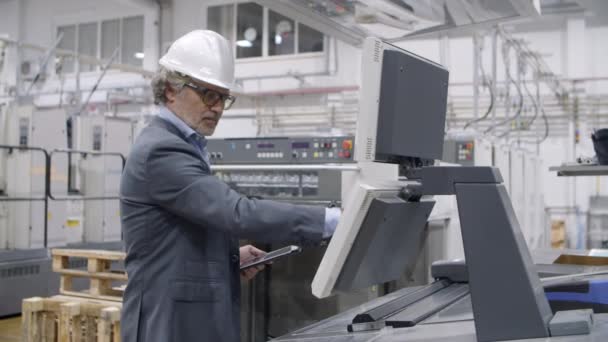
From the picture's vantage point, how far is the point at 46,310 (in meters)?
3.66

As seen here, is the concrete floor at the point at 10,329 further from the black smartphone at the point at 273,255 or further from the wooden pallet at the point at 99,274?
the black smartphone at the point at 273,255

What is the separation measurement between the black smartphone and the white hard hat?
1.61 feet

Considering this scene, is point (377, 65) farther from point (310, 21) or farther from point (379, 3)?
point (310, 21)

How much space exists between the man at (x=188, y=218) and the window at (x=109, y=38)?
9.58m

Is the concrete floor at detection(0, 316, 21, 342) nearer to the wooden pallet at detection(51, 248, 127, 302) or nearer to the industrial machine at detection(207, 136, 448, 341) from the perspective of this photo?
the wooden pallet at detection(51, 248, 127, 302)

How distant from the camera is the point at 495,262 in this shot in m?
1.28

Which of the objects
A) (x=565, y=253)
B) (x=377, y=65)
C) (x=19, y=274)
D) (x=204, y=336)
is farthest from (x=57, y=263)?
(x=377, y=65)

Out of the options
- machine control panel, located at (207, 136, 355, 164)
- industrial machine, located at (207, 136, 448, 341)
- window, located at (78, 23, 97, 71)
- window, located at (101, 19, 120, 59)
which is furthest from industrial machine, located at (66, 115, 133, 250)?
window, located at (78, 23, 97, 71)

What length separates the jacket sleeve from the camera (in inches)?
63.2

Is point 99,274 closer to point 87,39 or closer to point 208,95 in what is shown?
point 208,95

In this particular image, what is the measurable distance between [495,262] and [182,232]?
0.84 m

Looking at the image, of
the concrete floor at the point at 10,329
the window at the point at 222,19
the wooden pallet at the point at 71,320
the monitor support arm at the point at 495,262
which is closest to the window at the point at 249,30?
the window at the point at 222,19

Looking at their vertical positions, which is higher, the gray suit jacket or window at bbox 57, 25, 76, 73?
window at bbox 57, 25, 76, 73

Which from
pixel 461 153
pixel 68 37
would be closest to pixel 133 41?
pixel 68 37
